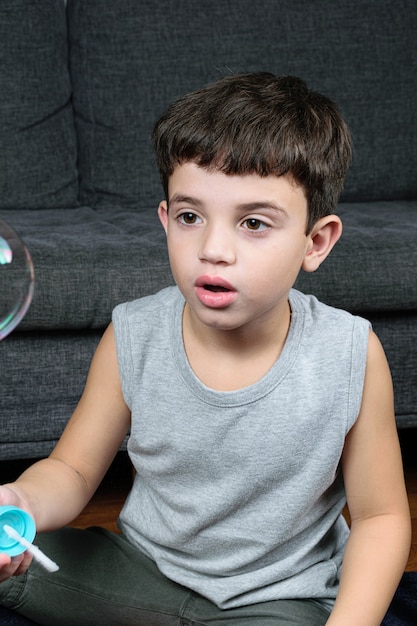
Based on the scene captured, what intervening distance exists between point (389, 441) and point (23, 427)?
72cm

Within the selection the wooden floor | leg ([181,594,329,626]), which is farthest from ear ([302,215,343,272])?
the wooden floor

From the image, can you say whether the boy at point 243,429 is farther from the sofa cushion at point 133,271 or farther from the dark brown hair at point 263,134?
the sofa cushion at point 133,271

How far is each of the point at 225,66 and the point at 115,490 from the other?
1.09 m

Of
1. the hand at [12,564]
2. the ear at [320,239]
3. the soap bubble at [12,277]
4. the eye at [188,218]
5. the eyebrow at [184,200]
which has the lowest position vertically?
the hand at [12,564]

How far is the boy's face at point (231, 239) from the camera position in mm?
914

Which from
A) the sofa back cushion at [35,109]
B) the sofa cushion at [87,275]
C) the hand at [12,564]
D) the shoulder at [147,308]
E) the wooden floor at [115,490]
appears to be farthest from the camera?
the sofa back cushion at [35,109]

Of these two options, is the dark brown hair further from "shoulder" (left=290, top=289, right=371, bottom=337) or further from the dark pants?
the dark pants

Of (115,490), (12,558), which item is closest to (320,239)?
(12,558)

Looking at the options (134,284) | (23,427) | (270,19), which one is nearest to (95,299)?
(134,284)

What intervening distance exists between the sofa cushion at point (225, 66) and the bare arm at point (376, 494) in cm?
125

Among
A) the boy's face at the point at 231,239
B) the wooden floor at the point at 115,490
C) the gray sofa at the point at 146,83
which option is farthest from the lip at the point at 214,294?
the gray sofa at the point at 146,83

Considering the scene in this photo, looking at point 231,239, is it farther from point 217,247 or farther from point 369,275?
point 369,275

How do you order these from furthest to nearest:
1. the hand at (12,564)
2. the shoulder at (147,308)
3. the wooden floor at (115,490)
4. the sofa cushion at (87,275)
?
the wooden floor at (115,490)
the sofa cushion at (87,275)
the shoulder at (147,308)
the hand at (12,564)

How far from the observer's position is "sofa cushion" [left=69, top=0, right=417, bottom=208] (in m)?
2.19
